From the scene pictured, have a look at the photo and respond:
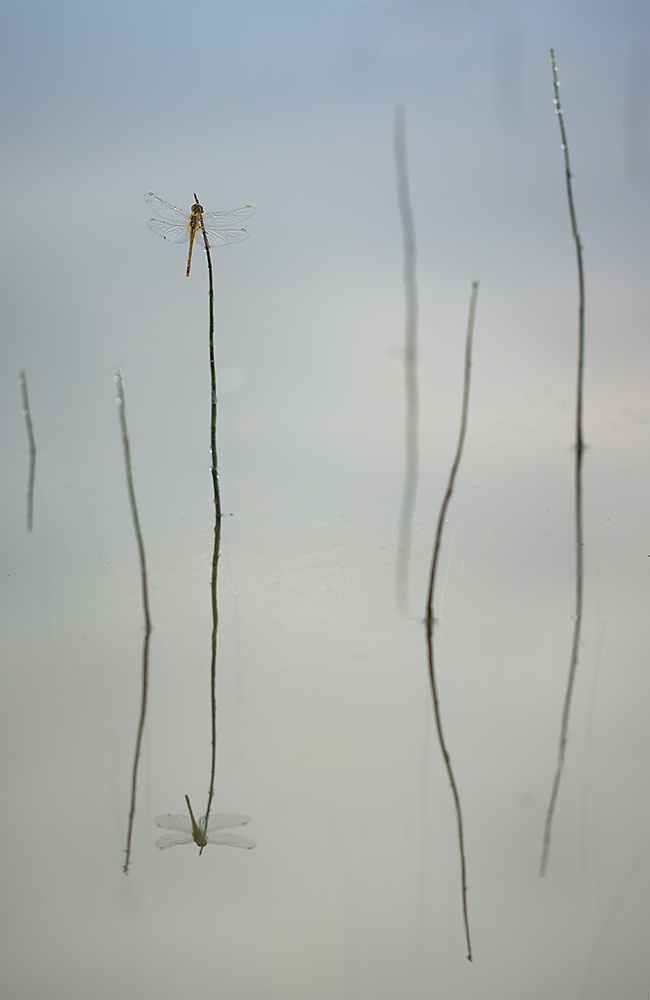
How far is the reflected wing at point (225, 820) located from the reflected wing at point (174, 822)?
17mm

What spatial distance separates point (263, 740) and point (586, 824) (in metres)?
0.47

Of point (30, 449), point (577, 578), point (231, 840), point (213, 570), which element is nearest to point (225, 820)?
point (231, 840)

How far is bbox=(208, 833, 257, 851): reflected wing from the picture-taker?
94 cm

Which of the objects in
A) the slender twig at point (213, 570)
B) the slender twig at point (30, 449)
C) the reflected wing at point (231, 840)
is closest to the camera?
the reflected wing at point (231, 840)

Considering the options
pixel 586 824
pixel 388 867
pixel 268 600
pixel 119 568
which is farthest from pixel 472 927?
pixel 119 568

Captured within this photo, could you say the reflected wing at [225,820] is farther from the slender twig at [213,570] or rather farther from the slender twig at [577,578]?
the slender twig at [577,578]

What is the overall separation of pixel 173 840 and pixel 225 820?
69 mm

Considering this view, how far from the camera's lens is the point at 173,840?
0.95 meters

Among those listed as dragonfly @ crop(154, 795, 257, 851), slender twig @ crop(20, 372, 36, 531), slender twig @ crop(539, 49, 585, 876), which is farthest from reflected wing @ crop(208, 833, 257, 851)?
slender twig @ crop(20, 372, 36, 531)

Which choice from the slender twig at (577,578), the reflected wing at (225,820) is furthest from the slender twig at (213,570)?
the slender twig at (577,578)

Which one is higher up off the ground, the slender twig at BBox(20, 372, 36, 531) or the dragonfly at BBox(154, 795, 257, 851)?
the slender twig at BBox(20, 372, 36, 531)

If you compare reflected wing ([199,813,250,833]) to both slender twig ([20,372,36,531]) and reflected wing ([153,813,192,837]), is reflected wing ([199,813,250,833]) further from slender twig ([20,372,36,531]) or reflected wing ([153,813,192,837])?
slender twig ([20,372,36,531])

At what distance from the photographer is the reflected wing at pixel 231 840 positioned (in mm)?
939

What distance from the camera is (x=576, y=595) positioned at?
5.14 feet
